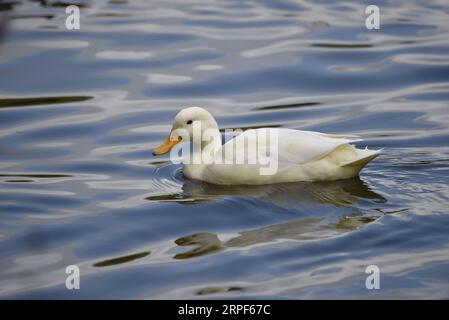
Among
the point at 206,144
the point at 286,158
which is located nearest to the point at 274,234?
the point at 286,158

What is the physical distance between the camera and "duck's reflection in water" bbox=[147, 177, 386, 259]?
7.40 meters

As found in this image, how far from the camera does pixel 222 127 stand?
1107 cm

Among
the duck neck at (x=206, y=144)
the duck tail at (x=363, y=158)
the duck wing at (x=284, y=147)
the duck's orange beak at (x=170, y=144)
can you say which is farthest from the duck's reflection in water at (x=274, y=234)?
the duck's orange beak at (x=170, y=144)

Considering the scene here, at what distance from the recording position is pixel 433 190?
8305 mm

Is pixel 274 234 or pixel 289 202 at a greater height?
pixel 289 202

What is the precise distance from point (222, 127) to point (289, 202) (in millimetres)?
2995

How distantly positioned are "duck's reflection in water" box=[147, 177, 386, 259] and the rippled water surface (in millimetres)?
25

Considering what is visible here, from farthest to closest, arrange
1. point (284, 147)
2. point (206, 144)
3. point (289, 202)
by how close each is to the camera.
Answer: point (206, 144), point (284, 147), point (289, 202)

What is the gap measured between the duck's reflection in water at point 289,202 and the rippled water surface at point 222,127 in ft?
0.08

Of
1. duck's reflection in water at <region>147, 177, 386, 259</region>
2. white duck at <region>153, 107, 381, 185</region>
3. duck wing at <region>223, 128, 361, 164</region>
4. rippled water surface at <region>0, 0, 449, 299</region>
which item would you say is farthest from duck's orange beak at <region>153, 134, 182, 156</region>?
duck wing at <region>223, 128, 361, 164</region>

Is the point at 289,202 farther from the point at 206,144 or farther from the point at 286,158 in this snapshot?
the point at 206,144

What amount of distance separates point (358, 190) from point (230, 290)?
98.0 inches

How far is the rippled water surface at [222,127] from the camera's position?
6863mm
